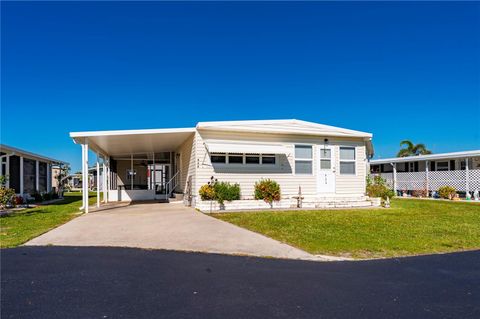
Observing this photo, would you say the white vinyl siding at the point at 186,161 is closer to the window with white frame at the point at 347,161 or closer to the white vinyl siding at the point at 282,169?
the white vinyl siding at the point at 282,169

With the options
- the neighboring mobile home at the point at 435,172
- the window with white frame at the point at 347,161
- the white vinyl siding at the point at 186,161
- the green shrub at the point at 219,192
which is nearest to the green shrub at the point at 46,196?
the white vinyl siding at the point at 186,161

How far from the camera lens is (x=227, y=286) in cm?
400

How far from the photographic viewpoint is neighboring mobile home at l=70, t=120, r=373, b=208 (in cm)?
1316

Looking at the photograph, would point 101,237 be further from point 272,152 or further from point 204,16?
point 204,16

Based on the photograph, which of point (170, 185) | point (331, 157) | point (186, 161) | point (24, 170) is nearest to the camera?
point (331, 157)

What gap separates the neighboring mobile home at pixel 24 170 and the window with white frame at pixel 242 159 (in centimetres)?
938

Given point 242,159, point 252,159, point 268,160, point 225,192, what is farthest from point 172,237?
point 268,160

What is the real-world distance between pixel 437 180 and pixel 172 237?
2105cm

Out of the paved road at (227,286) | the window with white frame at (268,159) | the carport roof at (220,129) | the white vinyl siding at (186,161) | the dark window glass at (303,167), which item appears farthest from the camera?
the dark window glass at (303,167)

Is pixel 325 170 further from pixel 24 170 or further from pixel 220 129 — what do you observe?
pixel 24 170

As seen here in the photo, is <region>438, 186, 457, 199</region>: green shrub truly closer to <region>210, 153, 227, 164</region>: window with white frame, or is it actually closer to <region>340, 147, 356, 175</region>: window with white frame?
<region>340, 147, 356, 175</region>: window with white frame

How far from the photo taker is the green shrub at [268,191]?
43.9ft

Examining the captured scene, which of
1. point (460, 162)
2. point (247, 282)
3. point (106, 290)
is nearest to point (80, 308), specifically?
point (106, 290)

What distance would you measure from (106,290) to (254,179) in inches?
411
